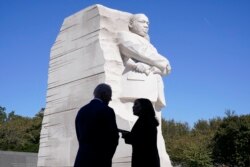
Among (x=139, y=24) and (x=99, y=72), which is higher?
(x=139, y=24)

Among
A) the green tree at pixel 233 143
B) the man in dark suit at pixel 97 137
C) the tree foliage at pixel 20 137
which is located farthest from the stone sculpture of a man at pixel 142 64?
the tree foliage at pixel 20 137

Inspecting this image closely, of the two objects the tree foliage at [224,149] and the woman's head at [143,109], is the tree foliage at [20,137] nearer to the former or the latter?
the tree foliage at [224,149]

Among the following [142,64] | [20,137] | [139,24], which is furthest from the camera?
[20,137]

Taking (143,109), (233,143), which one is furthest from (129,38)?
(233,143)

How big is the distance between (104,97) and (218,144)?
29619mm

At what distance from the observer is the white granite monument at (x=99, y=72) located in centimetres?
753

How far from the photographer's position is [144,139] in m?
4.84

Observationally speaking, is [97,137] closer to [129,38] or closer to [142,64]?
[142,64]

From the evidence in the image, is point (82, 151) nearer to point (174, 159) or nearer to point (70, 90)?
point (70, 90)

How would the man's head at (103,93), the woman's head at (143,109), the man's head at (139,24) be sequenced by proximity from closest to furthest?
the man's head at (103,93) → the woman's head at (143,109) → the man's head at (139,24)

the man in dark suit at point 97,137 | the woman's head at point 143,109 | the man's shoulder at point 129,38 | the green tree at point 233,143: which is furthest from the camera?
the green tree at point 233,143

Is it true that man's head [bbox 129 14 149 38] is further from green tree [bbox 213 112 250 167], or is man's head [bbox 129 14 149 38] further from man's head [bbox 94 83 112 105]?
green tree [bbox 213 112 250 167]

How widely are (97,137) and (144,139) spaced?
2.25 feet

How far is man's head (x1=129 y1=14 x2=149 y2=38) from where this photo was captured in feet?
26.7
